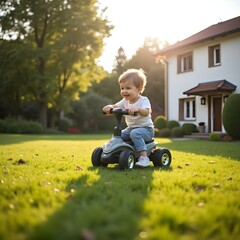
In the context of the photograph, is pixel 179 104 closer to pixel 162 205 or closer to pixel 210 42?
pixel 210 42

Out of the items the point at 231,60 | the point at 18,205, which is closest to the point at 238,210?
the point at 18,205

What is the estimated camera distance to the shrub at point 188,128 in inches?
819

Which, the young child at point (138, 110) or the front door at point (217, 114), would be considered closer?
the young child at point (138, 110)

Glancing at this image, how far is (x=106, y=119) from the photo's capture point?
41062mm

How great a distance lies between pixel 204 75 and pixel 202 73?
222 millimetres

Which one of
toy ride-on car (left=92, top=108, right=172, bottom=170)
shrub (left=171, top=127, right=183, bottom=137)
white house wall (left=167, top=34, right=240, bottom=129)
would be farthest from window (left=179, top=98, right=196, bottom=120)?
toy ride-on car (left=92, top=108, right=172, bottom=170)

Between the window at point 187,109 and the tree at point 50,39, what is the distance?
36.9ft

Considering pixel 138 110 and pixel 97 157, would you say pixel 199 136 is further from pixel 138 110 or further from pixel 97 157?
pixel 138 110

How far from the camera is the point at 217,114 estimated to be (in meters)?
20.3

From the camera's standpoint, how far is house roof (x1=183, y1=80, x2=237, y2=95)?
18.4 meters

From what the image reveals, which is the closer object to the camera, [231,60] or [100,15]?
[231,60]

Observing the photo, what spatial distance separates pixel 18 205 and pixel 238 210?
6.28ft

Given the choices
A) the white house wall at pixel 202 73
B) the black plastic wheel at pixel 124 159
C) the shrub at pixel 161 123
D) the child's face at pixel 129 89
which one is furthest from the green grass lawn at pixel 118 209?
the shrub at pixel 161 123

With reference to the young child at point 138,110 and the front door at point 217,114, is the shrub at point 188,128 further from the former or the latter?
the young child at point 138,110
